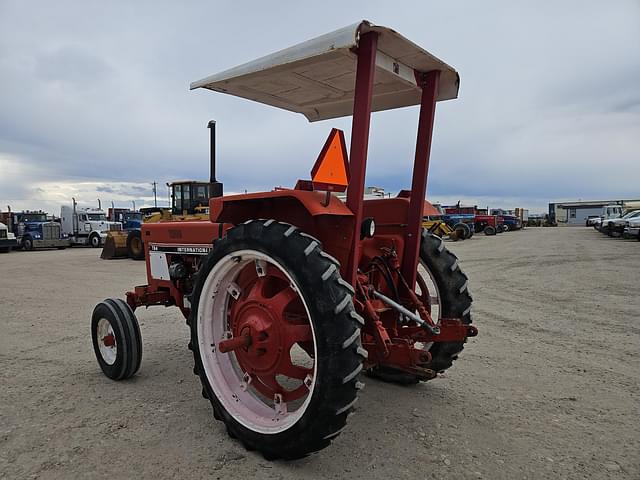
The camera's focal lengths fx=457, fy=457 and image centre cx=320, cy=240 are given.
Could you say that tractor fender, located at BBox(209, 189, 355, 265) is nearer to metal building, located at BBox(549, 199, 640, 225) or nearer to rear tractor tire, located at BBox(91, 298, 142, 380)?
rear tractor tire, located at BBox(91, 298, 142, 380)

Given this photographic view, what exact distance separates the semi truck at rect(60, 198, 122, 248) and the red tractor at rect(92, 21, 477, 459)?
23654 millimetres

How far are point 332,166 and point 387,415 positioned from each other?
1.72 meters

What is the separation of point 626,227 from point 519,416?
2524cm

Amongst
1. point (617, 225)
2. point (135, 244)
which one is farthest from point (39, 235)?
point (617, 225)

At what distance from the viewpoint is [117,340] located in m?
3.64

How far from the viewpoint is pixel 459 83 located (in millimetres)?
3139

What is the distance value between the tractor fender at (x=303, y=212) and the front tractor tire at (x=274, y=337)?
7.1 inches

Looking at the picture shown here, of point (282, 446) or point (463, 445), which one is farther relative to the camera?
point (463, 445)

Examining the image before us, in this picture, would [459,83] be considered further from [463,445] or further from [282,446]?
[282,446]

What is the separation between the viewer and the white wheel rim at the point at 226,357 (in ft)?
8.70

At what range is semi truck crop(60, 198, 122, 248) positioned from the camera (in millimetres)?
24938

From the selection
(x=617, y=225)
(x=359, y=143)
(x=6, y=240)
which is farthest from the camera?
(x=617, y=225)

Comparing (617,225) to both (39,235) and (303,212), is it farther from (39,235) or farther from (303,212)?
(39,235)

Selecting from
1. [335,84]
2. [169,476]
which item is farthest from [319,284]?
[335,84]
